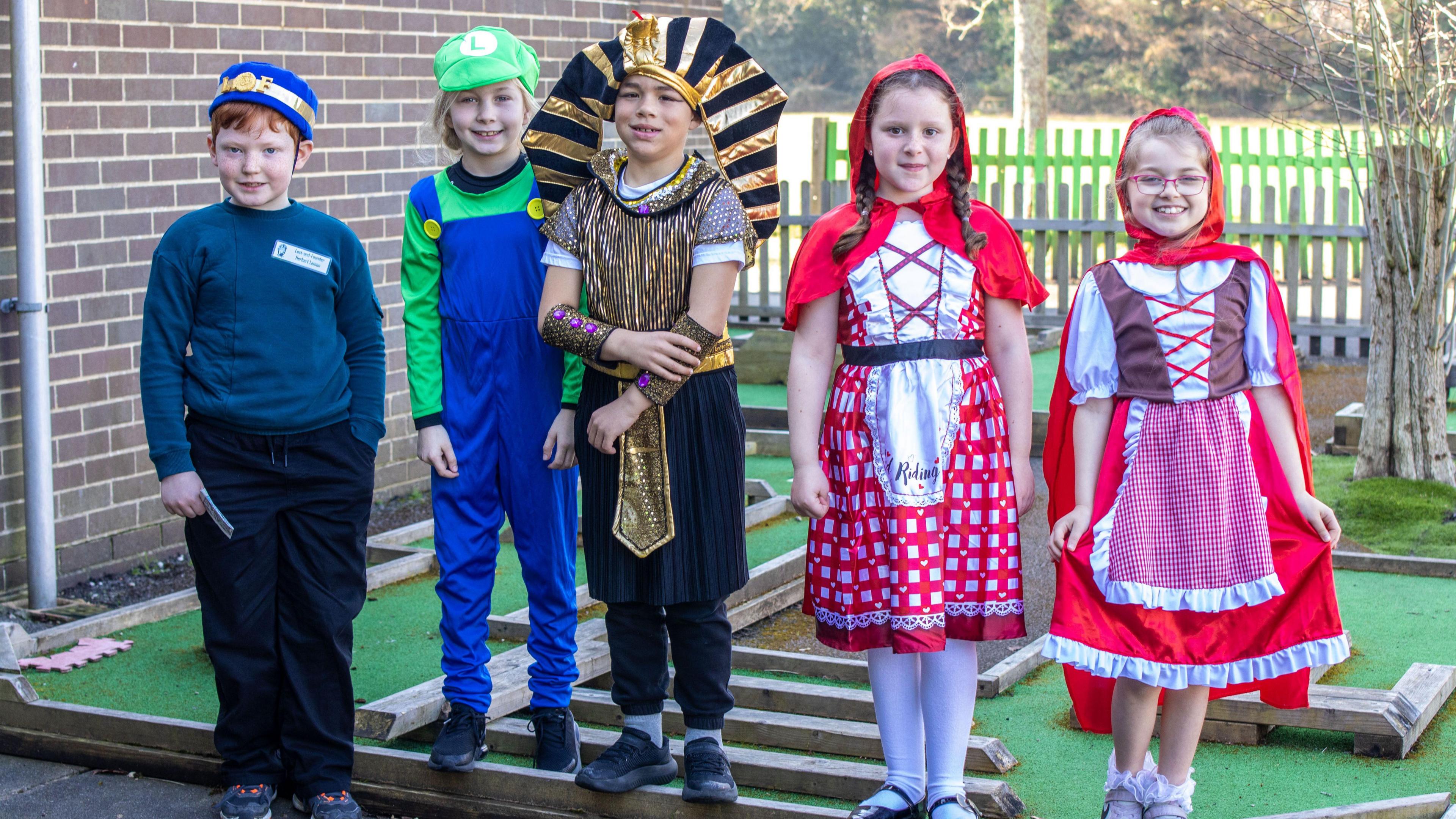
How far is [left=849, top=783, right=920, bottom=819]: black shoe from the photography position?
3.09m

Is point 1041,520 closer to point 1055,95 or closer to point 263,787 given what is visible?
point 263,787

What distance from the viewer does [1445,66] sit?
A: 7.51 m

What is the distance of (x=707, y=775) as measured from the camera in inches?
126

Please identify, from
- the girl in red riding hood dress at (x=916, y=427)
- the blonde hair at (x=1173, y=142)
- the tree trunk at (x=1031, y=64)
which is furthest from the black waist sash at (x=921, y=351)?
the tree trunk at (x=1031, y=64)

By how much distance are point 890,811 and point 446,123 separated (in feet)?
6.42

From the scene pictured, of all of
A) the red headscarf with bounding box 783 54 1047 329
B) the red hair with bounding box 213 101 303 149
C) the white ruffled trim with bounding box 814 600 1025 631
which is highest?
the red hair with bounding box 213 101 303 149

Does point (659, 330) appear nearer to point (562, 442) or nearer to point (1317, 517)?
point (562, 442)

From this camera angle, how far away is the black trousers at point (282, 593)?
3332 millimetres

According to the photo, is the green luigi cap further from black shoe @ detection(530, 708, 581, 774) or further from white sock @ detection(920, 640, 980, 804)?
white sock @ detection(920, 640, 980, 804)

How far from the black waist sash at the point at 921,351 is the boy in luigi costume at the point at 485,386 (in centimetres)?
75

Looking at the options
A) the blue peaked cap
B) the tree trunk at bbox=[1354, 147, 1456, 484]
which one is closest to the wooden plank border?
the blue peaked cap

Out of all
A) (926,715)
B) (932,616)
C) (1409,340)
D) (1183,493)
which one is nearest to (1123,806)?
(926,715)

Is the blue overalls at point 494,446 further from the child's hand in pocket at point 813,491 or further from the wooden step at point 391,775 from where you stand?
the child's hand in pocket at point 813,491

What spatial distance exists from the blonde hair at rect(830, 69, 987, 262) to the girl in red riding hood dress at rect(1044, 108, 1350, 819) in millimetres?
320
